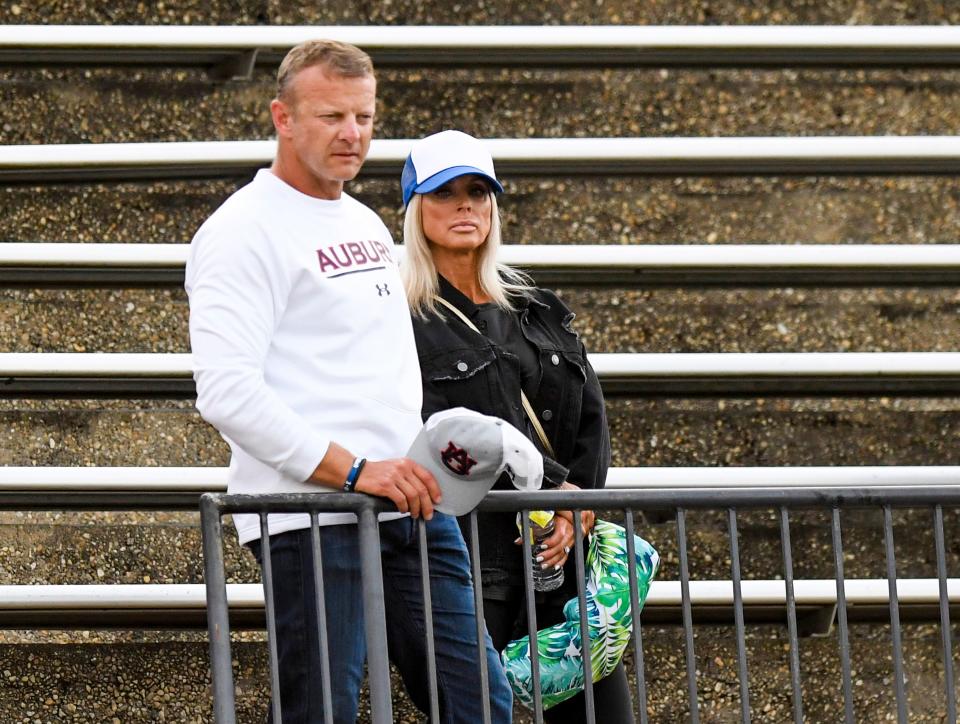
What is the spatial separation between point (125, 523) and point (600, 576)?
166 cm

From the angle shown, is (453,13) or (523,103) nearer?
(523,103)

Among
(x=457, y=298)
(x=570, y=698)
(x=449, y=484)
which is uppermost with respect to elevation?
(x=457, y=298)

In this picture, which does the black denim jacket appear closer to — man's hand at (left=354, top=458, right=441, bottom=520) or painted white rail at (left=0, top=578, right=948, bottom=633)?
man's hand at (left=354, top=458, right=441, bottom=520)

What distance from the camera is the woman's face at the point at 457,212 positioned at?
3172mm

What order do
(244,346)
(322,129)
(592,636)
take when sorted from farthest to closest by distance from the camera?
1. (592,636)
2. (322,129)
3. (244,346)

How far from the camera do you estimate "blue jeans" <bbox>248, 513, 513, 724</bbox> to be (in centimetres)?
254

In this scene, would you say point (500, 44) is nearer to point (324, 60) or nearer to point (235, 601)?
point (235, 601)

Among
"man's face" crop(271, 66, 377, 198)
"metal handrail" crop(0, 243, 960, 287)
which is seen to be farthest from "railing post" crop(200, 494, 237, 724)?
"metal handrail" crop(0, 243, 960, 287)

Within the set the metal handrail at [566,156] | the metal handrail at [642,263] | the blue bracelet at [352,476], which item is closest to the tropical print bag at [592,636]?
the blue bracelet at [352,476]

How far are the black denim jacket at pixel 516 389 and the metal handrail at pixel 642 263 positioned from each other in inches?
Answer: 41.1

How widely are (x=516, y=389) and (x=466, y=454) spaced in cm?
65

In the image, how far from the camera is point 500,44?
4559 mm

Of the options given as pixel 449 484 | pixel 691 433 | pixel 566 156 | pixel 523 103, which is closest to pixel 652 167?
pixel 566 156

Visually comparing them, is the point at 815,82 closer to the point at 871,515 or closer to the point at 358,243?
the point at 871,515
